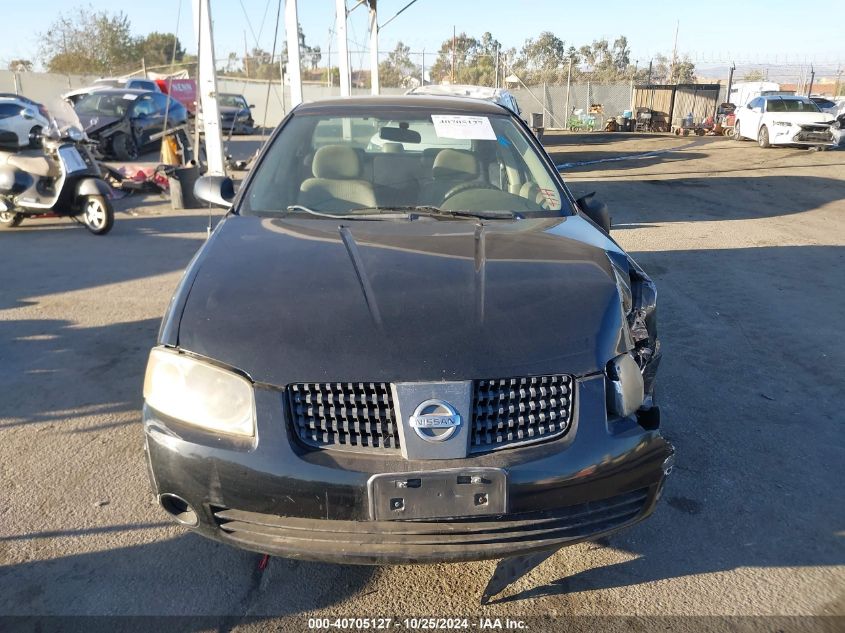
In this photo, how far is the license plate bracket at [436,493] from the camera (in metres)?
1.99

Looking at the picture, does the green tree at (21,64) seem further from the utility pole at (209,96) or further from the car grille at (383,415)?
the car grille at (383,415)

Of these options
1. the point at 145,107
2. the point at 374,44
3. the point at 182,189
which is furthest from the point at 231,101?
the point at 182,189

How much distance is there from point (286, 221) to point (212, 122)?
8.34 m

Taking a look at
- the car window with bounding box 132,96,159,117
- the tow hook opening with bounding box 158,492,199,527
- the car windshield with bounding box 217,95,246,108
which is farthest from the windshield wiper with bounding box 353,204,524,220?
the car windshield with bounding box 217,95,246,108

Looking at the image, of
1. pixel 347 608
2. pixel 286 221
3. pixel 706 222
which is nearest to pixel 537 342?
pixel 347 608

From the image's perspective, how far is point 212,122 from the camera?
1066 cm

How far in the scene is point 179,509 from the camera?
222 centimetres

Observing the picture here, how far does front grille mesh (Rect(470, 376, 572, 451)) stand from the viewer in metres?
2.08

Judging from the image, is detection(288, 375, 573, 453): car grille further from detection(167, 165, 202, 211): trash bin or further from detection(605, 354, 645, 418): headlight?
detection(167, 165, 202, 211): trash bin

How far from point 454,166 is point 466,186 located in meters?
0.26

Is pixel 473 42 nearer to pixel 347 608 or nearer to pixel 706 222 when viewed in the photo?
pixel 706 222

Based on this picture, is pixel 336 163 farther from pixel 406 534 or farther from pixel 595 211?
pixel 406 534

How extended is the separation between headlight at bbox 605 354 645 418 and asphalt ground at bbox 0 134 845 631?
0.73m

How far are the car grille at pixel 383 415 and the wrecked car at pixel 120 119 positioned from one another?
45.3 ft
